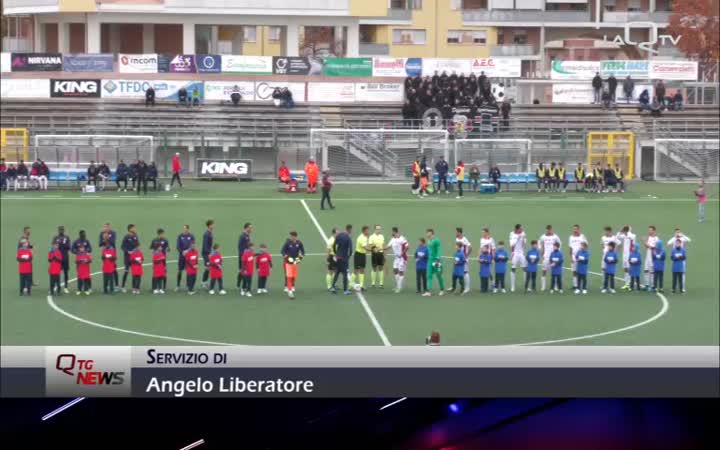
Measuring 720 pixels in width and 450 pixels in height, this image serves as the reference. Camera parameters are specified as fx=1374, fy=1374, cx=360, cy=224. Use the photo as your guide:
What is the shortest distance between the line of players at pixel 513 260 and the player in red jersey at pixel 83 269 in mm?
4614

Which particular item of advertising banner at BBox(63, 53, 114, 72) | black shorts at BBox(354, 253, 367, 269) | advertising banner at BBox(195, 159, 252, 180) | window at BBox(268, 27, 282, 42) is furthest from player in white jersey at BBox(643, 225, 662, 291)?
window at BBox(268, 27, 282, 42)

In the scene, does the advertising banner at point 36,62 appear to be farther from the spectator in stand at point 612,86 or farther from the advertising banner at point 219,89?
the spectator in stand at point 612,86

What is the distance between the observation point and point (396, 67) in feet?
190

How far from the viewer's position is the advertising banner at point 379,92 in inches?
2237

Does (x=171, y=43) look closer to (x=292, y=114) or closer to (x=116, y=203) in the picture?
(x=292, y=114)

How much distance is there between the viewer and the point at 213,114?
55.4 meters

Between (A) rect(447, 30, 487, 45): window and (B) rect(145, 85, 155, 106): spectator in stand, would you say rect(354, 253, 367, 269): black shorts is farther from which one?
(A) rect(447, 30, 487, 45): window

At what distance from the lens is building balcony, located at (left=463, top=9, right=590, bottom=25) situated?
3049 inches

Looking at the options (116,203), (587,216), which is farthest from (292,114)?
(587,216)

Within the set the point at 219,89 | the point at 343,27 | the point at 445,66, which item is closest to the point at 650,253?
the point at 219,89

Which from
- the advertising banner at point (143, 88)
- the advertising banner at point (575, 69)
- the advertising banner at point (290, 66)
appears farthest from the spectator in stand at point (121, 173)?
the advertising banner at point (575, 69)

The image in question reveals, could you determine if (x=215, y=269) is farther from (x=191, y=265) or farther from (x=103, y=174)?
(x=103, y=174)

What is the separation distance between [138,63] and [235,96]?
4663 mm

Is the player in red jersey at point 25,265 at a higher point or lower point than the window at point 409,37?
lower
